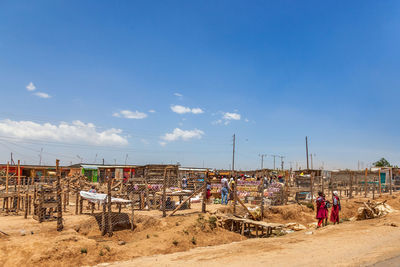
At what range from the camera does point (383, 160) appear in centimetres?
8050

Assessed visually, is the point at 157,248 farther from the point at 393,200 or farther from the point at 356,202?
the point at 393,200

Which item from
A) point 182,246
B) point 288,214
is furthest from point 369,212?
point 182,246

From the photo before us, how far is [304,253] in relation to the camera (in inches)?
346

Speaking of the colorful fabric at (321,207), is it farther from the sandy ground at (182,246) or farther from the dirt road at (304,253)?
the dirt road at (304,253)

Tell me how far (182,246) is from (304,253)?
4.35 m

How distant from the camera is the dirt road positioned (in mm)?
7906

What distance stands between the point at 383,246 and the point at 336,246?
59.0 inches

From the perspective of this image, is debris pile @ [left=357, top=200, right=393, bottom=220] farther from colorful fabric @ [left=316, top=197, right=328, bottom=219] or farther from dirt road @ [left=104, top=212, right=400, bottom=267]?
dirt road @ [left=104, top=212, right=400, bottom=267]

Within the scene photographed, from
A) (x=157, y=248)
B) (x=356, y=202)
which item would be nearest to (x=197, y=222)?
(x=157, y=248)

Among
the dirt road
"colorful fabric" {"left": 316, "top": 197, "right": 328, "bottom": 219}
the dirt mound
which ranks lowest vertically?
the dirt mound

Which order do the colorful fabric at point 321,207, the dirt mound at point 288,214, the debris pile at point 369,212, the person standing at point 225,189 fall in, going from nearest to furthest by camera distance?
the colorful fabric at point 321,207, the debris pile at point 369,212, the dirt mound at point 288,214, the person standing at point 225,189

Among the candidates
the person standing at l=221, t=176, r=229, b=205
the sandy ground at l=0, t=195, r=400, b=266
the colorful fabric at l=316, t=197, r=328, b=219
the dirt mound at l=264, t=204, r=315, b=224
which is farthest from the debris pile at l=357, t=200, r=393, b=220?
the person standing at l=221, t=176, r=229, b=205

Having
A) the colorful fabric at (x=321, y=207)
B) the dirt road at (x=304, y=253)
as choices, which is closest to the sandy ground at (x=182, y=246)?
the dirt road at (x=304, y=253)

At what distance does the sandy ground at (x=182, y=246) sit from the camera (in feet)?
27.4
